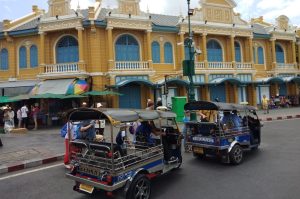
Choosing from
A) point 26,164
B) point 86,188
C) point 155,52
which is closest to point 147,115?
point 86,188

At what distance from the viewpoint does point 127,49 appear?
2312cm

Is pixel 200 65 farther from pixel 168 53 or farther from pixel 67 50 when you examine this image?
pixel 67 50

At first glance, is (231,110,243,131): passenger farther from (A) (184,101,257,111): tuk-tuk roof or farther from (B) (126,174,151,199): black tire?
(B) (126,174,151,199): black tire

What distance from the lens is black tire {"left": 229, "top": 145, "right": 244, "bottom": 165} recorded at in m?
7.63

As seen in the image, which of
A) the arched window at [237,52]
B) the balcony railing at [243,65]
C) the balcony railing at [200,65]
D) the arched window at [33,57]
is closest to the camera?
the arched window at [33,57]

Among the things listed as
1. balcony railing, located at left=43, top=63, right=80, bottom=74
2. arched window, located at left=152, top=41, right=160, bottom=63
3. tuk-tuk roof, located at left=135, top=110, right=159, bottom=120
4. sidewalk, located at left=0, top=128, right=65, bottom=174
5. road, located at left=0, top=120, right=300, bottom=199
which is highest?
arched window, located at left=152, top=41, right=160, bottom=63

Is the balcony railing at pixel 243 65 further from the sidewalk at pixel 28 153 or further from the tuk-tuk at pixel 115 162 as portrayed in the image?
the tuk-tuk at pixel 115 162

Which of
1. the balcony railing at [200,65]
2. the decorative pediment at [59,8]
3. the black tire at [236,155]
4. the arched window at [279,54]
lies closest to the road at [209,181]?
the black tire at [236,155]

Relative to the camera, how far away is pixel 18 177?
7.36m

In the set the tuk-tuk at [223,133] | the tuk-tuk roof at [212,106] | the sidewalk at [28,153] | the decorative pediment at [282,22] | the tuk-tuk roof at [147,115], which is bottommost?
the sidewalk at [28,153]

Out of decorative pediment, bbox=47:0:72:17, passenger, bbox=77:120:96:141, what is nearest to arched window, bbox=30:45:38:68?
decorative pediment, bbox=47:0:72:17

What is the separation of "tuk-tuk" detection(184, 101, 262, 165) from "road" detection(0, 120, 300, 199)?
13.1 inches

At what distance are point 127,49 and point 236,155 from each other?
16.9 metres

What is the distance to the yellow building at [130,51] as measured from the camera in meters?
21.5
